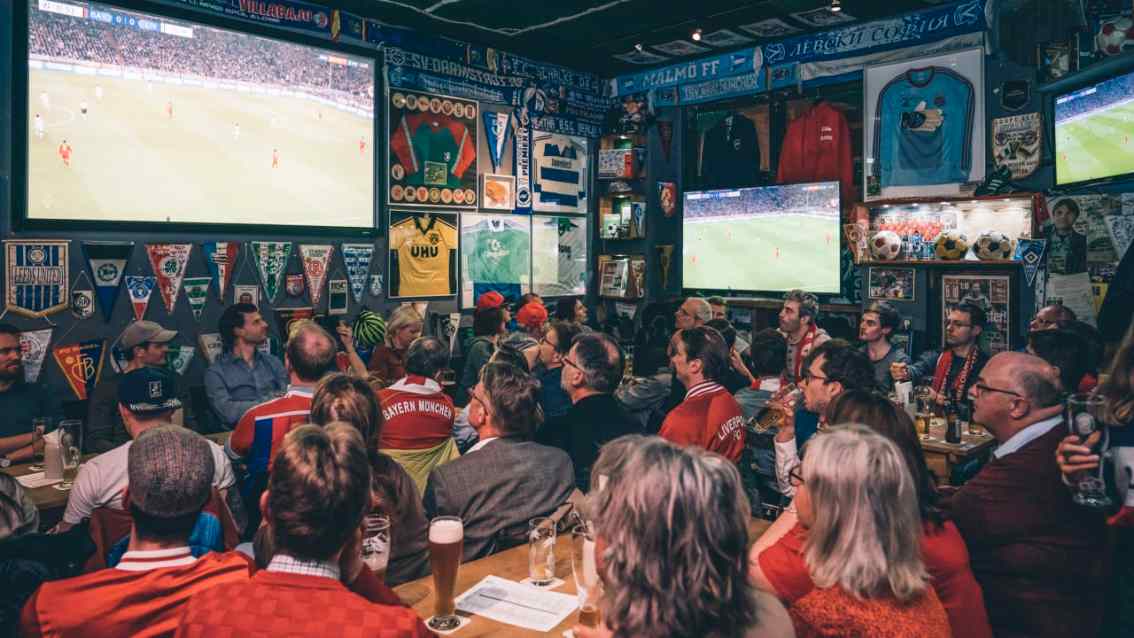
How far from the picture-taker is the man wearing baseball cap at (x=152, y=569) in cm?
169

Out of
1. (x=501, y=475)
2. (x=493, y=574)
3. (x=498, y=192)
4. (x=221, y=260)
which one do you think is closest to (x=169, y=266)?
(x=221, y=260)

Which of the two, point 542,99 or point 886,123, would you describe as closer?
point 886,123

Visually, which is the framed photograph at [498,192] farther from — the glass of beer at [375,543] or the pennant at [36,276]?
the glass of beer at [375,543]

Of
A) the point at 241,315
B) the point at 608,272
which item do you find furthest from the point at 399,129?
the point at 608,272

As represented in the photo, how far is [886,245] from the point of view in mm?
6648

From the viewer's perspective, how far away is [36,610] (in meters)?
1.68

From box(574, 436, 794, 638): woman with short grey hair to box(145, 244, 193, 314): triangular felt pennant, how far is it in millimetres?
4802

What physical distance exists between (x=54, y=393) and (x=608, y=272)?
510 cm

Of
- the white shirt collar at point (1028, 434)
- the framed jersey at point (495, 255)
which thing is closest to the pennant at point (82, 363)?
the framed jersey at point (495, 255)

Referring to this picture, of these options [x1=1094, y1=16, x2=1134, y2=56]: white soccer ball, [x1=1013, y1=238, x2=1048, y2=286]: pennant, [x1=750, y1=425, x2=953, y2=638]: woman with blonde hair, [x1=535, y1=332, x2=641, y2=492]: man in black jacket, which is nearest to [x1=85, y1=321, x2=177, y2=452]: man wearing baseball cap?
[x1=535, y1=332, x2=641, y2=492]: man in black jacket

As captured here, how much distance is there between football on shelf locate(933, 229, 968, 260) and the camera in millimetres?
6297

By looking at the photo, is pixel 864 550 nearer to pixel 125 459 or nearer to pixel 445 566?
pixel 445 566

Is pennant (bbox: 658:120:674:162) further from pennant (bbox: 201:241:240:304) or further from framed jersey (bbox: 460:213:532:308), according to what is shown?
pennant (bbox: 201:241:240:304)

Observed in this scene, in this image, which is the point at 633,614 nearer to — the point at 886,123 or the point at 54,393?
the point at 54,393
